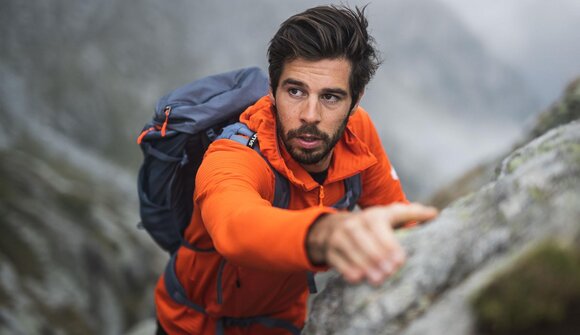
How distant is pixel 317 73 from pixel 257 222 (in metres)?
2.79

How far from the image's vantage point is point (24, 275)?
20.9m

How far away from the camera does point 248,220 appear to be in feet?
10.7

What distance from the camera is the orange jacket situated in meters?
3.11

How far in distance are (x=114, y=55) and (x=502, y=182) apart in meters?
130

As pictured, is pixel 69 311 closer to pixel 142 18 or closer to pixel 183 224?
pixel 183 224

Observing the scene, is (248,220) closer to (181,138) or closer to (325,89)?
(325,89)

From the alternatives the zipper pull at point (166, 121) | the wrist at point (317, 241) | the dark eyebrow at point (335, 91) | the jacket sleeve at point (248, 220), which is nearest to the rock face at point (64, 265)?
the zipper pull at point (166, 121)

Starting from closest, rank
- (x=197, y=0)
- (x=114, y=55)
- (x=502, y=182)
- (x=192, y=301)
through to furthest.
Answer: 1. (x=502, y=182)
2. (x=192, y=301)
3. (x=114, y=55)
4. (x=197, y=0)

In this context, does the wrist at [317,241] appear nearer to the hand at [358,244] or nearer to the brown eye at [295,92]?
the hand at [358,244]

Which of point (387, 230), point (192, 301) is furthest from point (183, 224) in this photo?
point (387, 230)

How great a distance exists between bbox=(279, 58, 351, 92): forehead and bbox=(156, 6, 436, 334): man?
1cm

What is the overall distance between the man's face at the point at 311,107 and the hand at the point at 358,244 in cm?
259

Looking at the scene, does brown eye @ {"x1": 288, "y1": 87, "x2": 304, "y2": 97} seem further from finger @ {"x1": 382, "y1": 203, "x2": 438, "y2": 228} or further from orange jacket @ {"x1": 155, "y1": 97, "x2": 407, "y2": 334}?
finger @ {"x1": 382, "y1": 203, "x2": 438, "y2": 228}

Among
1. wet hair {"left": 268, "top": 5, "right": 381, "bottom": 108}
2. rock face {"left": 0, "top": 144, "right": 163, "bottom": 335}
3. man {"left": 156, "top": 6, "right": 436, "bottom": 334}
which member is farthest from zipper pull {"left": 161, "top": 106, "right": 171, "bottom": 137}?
rock face {"left": 0, "top": 144, "right": 163, "bottom": 335}
